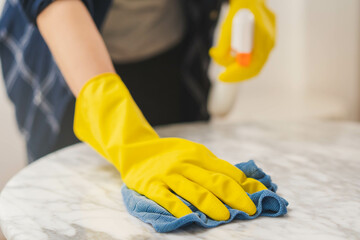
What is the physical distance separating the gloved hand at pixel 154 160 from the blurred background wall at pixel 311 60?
144 cm

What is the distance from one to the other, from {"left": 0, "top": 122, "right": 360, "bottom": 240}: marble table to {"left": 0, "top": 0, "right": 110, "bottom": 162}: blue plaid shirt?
21 centimetres

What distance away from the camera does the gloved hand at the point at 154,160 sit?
65cm

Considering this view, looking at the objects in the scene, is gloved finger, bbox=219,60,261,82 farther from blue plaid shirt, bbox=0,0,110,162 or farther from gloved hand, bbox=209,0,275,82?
blue plaid shirt, bbox=0,0,110,162

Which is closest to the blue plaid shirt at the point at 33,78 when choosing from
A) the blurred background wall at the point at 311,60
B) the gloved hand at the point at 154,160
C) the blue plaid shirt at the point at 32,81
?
the blue plaid shirt at the point at 32,81

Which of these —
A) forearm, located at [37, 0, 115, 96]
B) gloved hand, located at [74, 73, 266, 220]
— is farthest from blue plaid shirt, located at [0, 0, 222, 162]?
gloved hand, located at [74, 73, 266, 220]

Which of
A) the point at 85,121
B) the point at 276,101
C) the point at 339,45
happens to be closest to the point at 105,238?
the point at 85,121

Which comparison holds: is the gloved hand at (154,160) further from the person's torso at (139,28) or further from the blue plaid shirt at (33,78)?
the person's torso at (139,28)

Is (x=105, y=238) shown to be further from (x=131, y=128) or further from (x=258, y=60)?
(x=258, y=60)

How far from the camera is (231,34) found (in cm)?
103

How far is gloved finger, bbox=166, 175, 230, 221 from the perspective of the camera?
2.06 ft

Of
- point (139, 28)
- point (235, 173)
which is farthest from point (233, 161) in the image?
point (139, 28)

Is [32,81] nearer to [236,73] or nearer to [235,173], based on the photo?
[236,73]

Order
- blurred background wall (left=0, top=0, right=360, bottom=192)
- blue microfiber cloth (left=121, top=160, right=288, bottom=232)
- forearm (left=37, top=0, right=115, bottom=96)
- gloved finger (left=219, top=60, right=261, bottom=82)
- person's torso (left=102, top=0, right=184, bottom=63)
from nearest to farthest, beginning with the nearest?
blue microfiber cloth (left=121, top=160, right=288, bottom=232) → forearm (left=37, top=0, right=115, bottom=96) → gloved finger (left=219, top=60, right=261, bottom=82) → person's torso (left=102, top=0, right=184, bottom=63) → blurred background wall (left=0, top=0, right=360, bottom=192)

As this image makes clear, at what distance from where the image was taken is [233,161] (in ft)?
2.90
